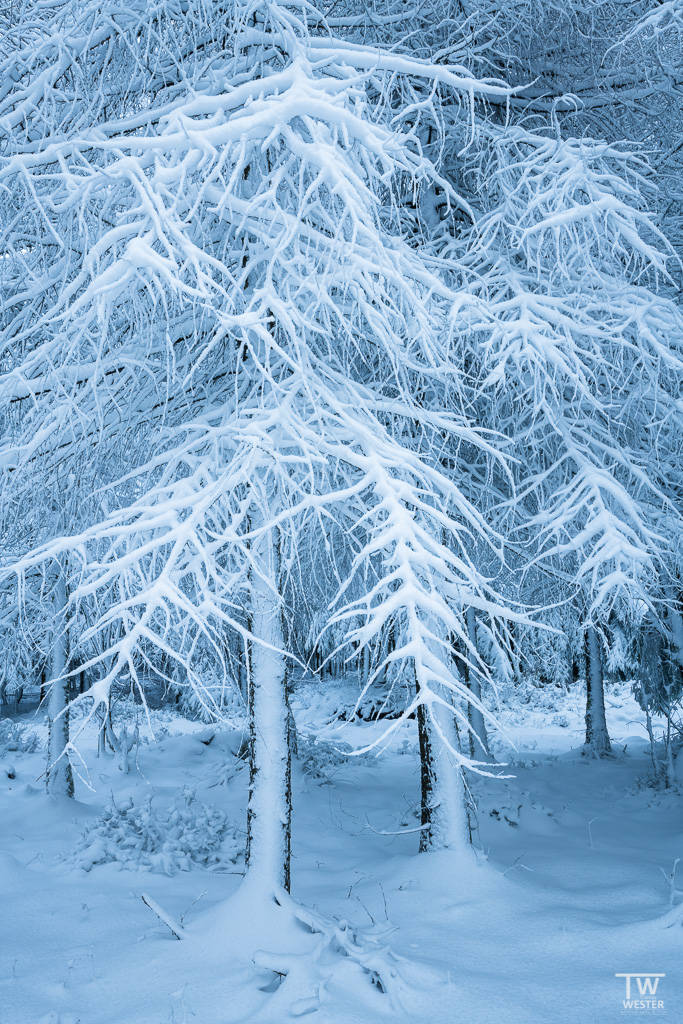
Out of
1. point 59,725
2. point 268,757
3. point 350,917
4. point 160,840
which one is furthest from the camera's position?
point 59,725

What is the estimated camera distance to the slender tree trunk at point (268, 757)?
475 cm

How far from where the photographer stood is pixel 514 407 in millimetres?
6117

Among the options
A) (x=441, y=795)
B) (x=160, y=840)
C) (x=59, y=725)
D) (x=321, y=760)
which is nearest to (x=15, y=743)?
(x=321, y=760)

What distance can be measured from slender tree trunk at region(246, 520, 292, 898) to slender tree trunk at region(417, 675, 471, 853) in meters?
1.36

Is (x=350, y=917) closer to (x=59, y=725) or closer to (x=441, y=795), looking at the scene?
(x=441, y=795)

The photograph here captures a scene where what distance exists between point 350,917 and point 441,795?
1.23 m

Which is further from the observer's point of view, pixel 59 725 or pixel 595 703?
pixel 595 703

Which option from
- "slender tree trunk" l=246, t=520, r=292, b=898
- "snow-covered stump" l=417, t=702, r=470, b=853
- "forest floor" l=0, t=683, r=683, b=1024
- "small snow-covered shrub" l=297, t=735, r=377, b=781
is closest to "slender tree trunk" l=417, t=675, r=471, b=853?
"snow-covered stump" l=417, t=702, r=470, b=853

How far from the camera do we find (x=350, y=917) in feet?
16.8

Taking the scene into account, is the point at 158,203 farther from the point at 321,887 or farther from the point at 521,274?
the point at 321,887

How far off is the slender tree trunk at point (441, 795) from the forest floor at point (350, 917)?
17cm

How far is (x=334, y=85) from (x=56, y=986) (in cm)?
546

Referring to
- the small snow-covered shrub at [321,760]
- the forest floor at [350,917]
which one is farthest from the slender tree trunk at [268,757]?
the small snow-covered shrub at [321,760]

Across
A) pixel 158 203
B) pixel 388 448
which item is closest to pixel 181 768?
pixel 388 448
